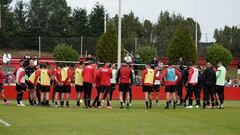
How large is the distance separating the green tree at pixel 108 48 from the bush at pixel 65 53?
3340mm

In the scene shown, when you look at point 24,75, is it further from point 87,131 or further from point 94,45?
point 94,45

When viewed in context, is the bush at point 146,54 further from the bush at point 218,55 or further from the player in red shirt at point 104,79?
the player in red shirt at point 104,79

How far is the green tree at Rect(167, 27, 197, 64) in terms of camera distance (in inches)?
2169

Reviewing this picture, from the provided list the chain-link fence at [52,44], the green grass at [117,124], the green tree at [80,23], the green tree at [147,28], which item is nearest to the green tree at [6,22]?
the green tree at [80,23]

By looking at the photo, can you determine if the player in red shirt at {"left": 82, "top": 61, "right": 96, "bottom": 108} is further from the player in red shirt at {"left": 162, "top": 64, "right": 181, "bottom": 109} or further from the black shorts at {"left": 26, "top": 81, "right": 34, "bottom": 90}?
the player in red shirt at {"left": 162, "top": 64, "right": 181, "bottom": 109}

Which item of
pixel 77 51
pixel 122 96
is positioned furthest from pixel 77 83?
pixel 77 51

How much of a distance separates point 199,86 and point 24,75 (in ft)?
28.9

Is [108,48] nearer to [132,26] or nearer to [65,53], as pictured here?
[65,53]

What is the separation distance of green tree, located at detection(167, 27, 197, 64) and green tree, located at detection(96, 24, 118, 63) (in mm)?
6220

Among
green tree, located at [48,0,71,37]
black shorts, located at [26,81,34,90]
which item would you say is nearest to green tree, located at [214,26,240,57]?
green tree, located at [48,0,71,37]

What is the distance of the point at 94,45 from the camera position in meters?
60.4

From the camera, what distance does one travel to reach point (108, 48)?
52969 millimetres

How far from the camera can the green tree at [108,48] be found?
52.8m

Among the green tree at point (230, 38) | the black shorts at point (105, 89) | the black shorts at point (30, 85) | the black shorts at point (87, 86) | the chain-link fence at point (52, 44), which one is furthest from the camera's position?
the green tree at point (230, 38)
